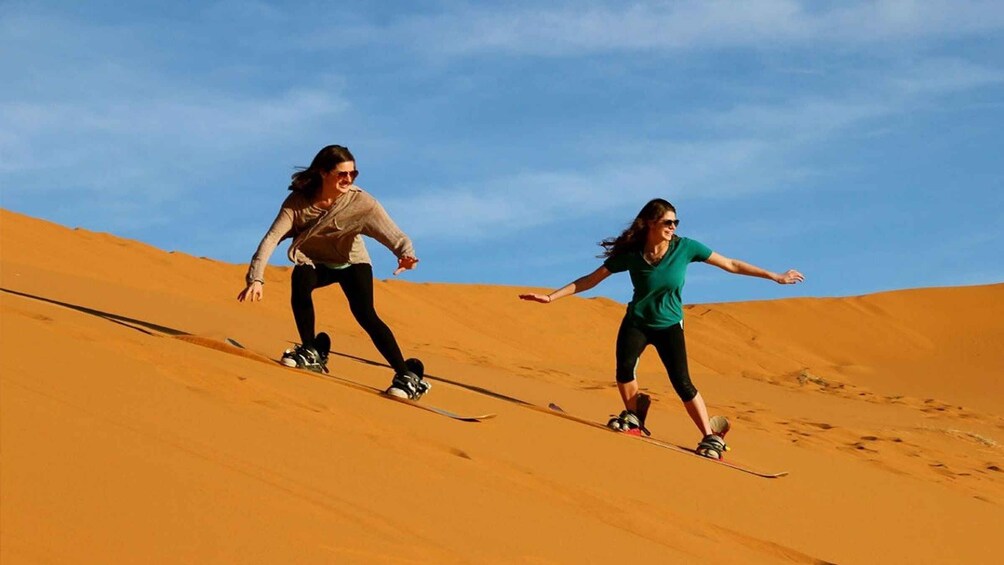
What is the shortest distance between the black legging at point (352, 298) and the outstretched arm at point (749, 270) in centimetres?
199

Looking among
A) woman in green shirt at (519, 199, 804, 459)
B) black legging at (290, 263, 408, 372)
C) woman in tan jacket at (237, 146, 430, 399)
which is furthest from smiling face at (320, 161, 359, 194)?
woman in green shirt at (519, 199, 804, 459)

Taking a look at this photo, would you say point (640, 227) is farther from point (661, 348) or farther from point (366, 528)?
point (366, 528)

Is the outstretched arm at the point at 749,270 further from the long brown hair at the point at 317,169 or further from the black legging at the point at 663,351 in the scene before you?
the long brown hair at the point at 317,169

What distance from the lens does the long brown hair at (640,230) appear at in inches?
293

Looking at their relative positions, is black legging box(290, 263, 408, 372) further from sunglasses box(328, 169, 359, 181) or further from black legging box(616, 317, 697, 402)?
black legging box(616, 317, 697, 402)

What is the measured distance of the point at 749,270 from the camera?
7.58 metres

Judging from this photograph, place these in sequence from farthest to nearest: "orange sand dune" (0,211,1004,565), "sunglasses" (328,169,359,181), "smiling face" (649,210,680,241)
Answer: "smiling face" (649,210,680,241), "sunglasses" (328,169,359,181), "orange sand dune" (0,211,1004,565)

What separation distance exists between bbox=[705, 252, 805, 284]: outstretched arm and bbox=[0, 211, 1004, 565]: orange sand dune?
3.69 ft

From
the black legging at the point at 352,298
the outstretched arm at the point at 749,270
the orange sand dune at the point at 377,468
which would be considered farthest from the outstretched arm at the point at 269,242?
the outstretched arm at the point at 749,270

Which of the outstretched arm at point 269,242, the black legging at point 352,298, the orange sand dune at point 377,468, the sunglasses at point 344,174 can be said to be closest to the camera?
→ the orange sand dune at point 377,468

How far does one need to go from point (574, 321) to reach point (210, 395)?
15.4m

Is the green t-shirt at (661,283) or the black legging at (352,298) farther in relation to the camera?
the green t-shirt at (661,283)

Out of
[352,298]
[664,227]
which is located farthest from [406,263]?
[664,227]

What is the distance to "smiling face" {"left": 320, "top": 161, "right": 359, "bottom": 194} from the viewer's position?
268 inches
